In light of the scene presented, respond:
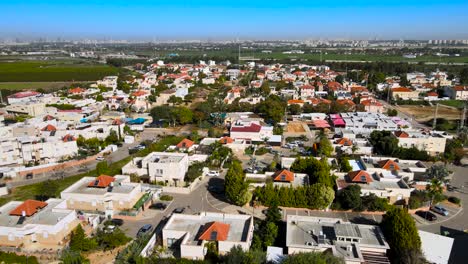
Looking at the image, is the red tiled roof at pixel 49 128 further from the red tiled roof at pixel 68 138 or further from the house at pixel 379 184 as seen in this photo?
the house at pixel 379 184

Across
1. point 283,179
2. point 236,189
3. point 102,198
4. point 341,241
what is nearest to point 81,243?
point 102,198

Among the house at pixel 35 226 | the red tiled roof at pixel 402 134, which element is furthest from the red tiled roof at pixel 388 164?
the house at pixel 35 226

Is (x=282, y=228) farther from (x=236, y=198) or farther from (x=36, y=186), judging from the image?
(x=36, y=186)

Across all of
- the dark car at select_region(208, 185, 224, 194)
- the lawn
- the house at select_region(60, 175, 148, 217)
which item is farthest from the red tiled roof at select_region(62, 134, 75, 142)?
the lawn

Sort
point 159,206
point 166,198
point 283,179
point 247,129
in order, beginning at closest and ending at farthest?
1. point 159,206
2. point 166,198
3. point 283,179
4. point 247,129

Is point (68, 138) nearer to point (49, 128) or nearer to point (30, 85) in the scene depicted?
point (49, 128)

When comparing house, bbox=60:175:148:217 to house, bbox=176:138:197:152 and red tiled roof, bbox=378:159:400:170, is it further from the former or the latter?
red tiled roof, bbox=378:159:400:170
